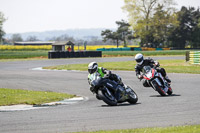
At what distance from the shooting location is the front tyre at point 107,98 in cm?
1338

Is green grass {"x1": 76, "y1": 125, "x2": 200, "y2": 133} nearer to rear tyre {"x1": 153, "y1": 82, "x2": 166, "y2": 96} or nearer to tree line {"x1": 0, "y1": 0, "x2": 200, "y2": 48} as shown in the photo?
rear tyre {"x1": 153, "y1": 82, "x2": 166, "y2": 96}

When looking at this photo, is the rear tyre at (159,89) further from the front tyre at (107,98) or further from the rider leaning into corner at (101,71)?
Answer: the front tyre at (107,98)

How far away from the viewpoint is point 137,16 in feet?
319

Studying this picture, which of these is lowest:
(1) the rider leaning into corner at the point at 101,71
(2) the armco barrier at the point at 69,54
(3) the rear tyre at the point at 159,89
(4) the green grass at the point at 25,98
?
(2) the armco barrier at the point at 69,54

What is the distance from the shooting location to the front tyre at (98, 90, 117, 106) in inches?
527

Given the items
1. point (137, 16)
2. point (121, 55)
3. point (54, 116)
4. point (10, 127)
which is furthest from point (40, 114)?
point (137, 16)

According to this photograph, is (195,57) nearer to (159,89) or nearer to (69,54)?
(69,54)

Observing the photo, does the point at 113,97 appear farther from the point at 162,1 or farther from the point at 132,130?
the point at 162,1

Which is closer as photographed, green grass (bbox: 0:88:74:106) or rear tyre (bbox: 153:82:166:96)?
green grass (bbox: 0:88:74:106)

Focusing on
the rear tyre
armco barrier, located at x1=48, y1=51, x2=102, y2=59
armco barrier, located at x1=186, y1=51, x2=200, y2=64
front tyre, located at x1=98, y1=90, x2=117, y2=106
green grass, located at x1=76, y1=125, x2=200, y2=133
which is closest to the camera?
green grass, located at x1=76, y1=125, x2=200, y2=133

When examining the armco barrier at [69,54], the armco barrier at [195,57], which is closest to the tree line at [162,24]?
the armco barrier at [69,54]

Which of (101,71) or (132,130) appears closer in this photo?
(132,130)

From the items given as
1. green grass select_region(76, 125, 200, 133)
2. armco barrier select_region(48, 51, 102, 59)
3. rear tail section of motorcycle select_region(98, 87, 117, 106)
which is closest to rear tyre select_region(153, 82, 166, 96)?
rear tail section of motorcycle select_region(98, 87, 117, 106)

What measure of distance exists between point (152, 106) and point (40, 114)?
3.26m
